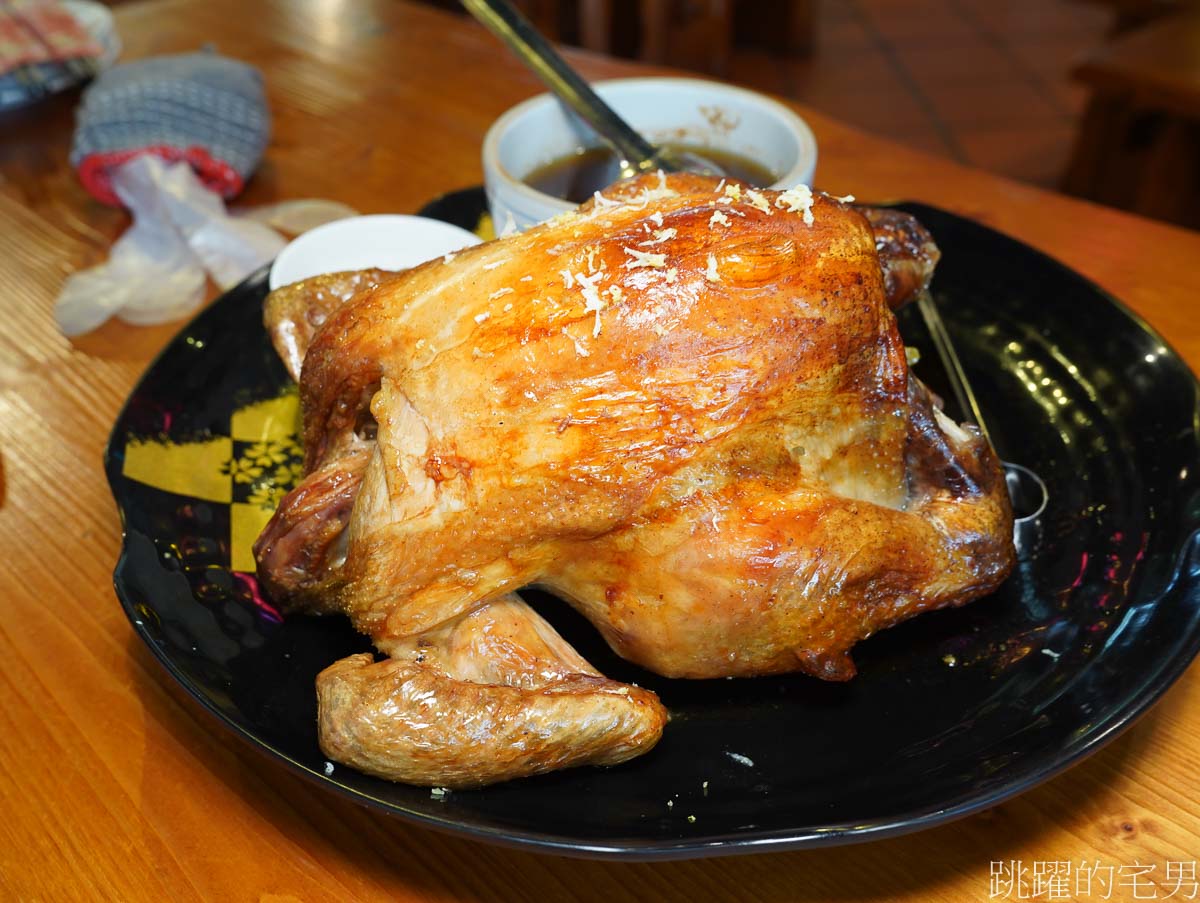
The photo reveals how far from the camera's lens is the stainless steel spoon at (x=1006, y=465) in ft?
3.50

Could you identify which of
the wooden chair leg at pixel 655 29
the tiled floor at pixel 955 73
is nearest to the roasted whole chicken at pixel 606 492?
the wooden chair leg at pixel 655 29

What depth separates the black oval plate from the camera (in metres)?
0.78

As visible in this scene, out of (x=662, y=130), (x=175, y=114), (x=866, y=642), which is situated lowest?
(x=866, y=642)

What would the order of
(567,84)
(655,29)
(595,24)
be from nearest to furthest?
(567,84), (595,24), (655,29)

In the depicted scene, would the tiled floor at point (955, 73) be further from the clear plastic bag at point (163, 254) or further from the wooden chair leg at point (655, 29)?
the clear plastic bag at point (163, 254)

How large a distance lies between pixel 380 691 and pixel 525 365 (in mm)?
279

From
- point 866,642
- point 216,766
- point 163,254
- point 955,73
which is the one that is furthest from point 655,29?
point 216,766

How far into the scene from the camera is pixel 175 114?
1752 millimetres

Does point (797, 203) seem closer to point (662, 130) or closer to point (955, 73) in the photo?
point (662, 130)

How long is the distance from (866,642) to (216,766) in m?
0.59

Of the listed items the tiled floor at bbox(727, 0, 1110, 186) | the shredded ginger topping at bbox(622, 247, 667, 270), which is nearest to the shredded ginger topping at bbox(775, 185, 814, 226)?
the shredded ginger topping at bbox(622, 247, 667, 270)

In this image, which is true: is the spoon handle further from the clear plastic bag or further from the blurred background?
the blurred background

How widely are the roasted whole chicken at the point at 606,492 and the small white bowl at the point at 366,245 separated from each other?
0.44m

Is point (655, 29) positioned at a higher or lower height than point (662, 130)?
lower
